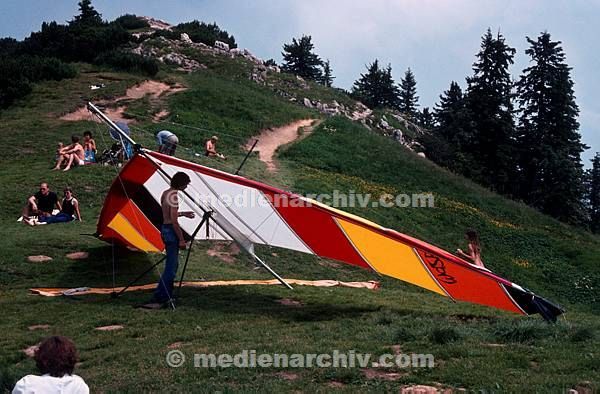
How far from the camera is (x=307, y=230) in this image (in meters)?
9.88

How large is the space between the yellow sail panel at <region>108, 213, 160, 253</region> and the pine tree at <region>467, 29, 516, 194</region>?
111ft

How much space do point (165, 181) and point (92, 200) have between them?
7.03 meters

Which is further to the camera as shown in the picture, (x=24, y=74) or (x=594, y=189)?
(x=594, y=189)

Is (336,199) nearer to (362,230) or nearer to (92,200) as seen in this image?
(92,200)

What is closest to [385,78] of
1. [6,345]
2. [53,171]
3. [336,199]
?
[336,199]

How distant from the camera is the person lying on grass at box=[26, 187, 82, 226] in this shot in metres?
15.3

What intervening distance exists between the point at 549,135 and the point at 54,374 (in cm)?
4720

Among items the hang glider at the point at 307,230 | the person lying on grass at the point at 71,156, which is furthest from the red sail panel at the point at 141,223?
the person lying on grass at the point at 71,156

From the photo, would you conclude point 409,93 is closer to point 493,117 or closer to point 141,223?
point 493,117

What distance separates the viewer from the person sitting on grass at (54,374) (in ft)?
13.1

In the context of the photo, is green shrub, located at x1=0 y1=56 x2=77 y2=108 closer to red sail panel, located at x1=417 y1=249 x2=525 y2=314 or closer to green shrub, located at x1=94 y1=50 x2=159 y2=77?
green shrub, located at x1=94 y1=50 x2=159 y2=77

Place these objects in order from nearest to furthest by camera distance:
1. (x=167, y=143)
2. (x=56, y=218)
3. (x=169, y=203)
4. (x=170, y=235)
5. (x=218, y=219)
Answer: (x=169, y=203), (x=170, y=235), (x=218, y=219), (x=167, y=143), (x=56, y=218)

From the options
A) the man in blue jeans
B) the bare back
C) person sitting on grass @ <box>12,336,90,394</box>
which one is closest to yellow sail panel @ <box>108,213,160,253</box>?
the man in blue jeans

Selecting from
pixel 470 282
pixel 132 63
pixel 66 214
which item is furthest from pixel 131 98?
pixel 470 282
